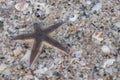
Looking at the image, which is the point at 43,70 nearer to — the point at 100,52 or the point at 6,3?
the point at 100,52

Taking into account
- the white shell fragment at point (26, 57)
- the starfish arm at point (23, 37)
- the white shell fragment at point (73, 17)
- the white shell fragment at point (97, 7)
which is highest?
the white shell fragment at point (97, 7)

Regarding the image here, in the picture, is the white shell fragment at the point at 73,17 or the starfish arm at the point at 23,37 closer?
the starfish arm at the point at 23,37

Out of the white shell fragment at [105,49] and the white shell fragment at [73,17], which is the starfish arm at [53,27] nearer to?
the white shell fragment at [73,17]

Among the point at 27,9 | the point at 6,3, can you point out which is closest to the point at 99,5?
the point at 27,9

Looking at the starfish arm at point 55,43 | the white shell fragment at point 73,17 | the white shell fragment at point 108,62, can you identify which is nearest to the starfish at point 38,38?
the starfish arm at point 55,43

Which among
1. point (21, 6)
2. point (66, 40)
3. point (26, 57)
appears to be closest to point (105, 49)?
point (66, 40)

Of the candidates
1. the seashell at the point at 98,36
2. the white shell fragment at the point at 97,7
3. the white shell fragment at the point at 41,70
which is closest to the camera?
the white shell fragment at the point at 41,70

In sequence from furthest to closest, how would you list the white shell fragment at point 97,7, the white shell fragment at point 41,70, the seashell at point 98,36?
the white shell fragment at point 97,7 → the seashell at point 98,36 → the white shell fragment at point 41,70

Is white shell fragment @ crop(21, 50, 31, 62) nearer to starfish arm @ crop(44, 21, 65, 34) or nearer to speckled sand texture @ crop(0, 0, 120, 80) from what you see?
speckled sand texture @ crop(0, 0, 120, 80)
